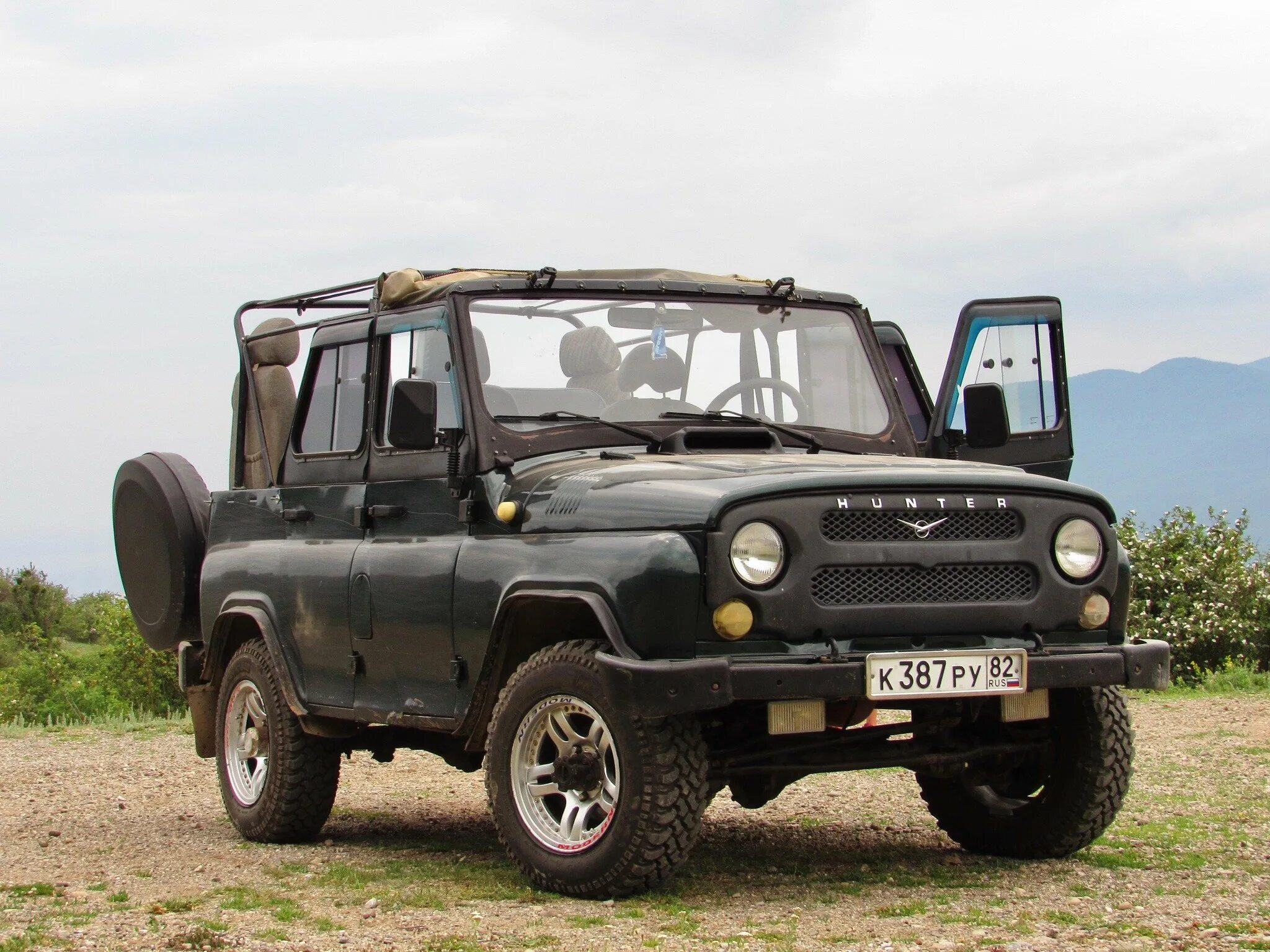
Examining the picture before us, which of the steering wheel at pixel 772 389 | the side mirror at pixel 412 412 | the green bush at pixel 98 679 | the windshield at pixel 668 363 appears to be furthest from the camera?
the green bush at pixel 98 679

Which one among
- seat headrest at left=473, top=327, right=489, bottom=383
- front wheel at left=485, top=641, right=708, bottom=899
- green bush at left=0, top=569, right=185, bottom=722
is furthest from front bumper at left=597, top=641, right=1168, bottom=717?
green bush at left=0, top=569, right=185, bottom=722

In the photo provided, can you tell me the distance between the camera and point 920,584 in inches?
237

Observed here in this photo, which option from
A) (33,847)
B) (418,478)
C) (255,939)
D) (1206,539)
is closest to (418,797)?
(33,847)

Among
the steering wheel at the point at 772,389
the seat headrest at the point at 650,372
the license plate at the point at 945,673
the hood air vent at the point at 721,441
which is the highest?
the seat headrest at the point at 650,372

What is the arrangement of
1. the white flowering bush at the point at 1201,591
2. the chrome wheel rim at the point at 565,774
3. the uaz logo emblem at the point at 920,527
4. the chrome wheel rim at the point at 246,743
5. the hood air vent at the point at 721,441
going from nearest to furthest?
the chrome wheel rim at the point at 565,774
the uaz logo emblem at the point at 920,527
the hood air vent at the point at 721,441
the chrome wheel rim at the point at 246,743
the white flowering bush at the point at 1201,591

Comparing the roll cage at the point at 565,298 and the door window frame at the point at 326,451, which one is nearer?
the roll cage at the point at 565,298

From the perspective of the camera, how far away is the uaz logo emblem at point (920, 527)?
19.7 ft

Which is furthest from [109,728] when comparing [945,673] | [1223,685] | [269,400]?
[945,673]

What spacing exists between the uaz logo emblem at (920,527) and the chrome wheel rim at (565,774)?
3.98ft

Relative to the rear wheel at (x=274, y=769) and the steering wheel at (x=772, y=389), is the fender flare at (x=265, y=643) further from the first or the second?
the steering wheel at (x=772, y=389)

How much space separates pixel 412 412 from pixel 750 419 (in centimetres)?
149

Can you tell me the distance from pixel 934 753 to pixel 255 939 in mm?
2536

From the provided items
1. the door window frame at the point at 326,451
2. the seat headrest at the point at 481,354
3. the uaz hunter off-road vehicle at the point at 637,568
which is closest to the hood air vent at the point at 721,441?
the uaz hunter off-road vehicle at the point at 637,568

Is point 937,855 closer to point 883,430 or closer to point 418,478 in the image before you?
point 883,430
